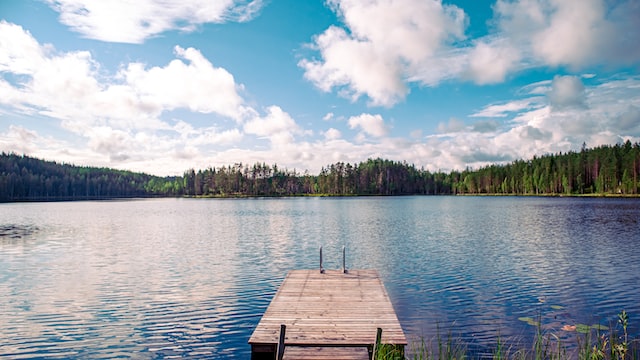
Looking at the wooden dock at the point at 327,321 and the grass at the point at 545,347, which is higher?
the wooden dock at the point at 327,321

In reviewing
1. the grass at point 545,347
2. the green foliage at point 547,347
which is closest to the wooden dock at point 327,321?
the grass at point 545,347

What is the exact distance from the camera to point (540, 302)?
20.4 meters

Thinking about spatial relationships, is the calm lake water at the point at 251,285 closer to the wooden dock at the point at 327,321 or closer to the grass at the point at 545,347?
the grass at the point at 545,347

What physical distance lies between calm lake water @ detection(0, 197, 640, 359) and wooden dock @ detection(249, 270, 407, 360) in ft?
6.22

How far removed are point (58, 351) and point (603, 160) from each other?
178m

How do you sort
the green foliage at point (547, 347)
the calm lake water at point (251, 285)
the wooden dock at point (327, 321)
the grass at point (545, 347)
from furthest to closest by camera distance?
the calm lake water at point (251, 285) → the green foliage at point (547, 347) → the grass at point (545, 347) → the wooden dock at point (327, 321)

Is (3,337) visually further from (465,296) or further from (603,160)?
(603,160)

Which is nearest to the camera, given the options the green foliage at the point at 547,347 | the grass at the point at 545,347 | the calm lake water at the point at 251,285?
the grass at the point at 545,347

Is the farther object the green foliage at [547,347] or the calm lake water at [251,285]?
the calm lake water at [251,285]

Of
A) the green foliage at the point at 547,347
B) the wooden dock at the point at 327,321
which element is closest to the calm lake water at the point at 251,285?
the green foliage at the point at 547,347

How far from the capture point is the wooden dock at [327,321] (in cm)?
1161

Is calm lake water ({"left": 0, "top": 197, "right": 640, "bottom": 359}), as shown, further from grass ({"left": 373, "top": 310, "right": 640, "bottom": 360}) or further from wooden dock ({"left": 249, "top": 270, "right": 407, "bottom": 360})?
wooden dock ({"left": 249, "top": 270, "right": 407, "bottom": 360})

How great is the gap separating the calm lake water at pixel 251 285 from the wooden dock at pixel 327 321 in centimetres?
190

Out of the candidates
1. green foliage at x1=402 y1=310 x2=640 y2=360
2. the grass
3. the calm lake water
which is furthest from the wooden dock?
the calm lake water
